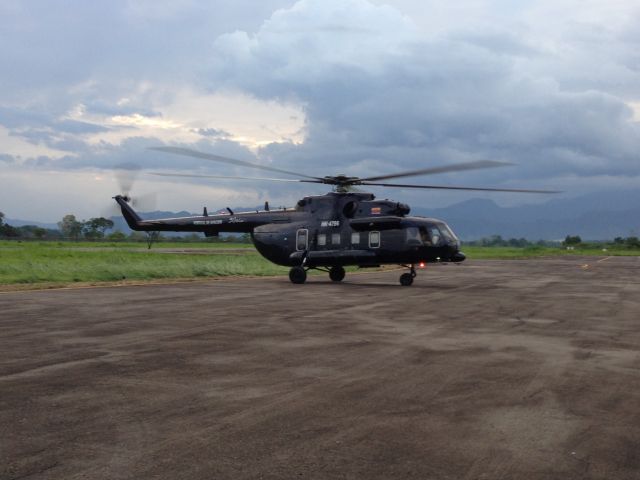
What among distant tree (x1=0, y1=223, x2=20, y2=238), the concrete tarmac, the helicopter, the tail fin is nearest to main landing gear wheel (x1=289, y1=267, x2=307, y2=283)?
the helicopter

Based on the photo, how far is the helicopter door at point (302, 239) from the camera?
2697 cm

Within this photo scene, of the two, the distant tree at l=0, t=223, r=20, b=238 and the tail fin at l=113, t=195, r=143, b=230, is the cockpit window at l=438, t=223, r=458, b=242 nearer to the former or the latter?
the tail fin at l=113, t=195, r=143, b=230

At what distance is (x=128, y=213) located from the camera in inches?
1228

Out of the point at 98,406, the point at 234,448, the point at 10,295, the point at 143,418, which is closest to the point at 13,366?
the point at 98,406

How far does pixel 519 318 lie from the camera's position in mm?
15102

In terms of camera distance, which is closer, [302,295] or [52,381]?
[52,381]

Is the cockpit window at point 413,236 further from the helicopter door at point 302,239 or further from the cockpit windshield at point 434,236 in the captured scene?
the helicopter door at point 302,239

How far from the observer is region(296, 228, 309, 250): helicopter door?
27.0 metres

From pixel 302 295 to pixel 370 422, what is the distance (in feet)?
48.8

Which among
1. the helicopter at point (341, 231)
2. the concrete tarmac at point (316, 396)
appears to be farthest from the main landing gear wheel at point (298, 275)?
the concrete tarmac at point (316, 396)

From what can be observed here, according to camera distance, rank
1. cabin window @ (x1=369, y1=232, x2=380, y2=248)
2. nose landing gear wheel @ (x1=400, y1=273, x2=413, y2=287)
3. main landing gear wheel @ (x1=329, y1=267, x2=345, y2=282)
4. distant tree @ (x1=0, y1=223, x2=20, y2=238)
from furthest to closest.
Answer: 1. distant tree @ (x1=0, y1=223, x2=20, y2=238)
2. main landing gear wheel @ (x1=329, y1=267, x2=345, y2=282)
3. nose landing gear wheel @ (x1=400, y1=273, x2=413, y2=287)
4. cabin window @ (x1=369, y1=232, x2=380, y2=248)

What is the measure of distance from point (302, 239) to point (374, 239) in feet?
10.6

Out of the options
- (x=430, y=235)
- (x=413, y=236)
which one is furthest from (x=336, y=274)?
(x=430, y=235)

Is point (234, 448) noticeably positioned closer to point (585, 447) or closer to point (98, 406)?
point (98, 406)
